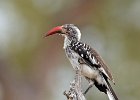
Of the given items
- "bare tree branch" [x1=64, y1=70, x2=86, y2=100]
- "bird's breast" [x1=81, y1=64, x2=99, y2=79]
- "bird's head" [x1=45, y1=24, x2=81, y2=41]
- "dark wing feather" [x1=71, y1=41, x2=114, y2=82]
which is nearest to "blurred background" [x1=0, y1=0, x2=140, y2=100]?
"bird's head" [x1=45, y1=24, x2=81, y2=41]

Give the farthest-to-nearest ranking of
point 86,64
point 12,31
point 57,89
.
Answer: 1. point 12,31
2. point 57,89
3. point 86,64

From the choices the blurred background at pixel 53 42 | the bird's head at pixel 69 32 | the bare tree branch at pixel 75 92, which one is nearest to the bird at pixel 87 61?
the bird's head at pixel 69 32

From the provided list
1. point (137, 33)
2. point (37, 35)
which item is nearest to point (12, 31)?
point (37, 35)

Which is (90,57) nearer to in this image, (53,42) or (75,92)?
(75,92)

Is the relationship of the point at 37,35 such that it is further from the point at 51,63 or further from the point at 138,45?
the point at 138,45

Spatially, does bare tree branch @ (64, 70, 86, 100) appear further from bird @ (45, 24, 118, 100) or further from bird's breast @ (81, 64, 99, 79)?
bird's breast @ (81, 64, 99, 79)

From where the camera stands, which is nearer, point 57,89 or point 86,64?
point 86,64
